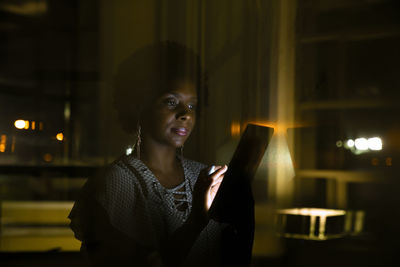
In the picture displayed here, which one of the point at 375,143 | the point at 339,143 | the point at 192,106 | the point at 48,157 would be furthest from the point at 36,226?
the point at 375,143

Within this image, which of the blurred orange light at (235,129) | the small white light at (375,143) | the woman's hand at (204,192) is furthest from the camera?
the small white light at (375,143)

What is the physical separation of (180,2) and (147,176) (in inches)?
19.1

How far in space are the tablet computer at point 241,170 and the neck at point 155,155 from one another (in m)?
0.16

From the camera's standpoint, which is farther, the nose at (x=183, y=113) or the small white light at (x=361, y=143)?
the small white light at (x=361, y=143)

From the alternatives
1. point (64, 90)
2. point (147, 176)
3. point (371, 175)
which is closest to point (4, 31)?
point (64, 90)

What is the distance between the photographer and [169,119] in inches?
43.8

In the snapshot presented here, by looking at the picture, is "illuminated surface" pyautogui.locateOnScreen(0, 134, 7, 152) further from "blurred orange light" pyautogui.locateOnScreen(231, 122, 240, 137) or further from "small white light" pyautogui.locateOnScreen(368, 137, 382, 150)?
"small white light" pyautogui.locateOnScreen(368, 137, 382, 150)

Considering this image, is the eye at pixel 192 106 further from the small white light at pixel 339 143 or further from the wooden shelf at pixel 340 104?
the small white light at pixel 339 143

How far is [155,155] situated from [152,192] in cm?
10

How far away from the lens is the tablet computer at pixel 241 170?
3.65 feet

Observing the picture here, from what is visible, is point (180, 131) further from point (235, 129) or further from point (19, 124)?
point (19, 124)

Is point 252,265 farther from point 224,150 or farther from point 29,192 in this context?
point 29,192

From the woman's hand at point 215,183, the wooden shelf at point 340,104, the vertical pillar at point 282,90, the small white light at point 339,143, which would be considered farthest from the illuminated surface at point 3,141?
the small white light at point 339,143

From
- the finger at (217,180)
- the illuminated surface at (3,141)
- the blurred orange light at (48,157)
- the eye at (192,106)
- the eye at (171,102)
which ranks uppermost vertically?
the eye at (171,102)
